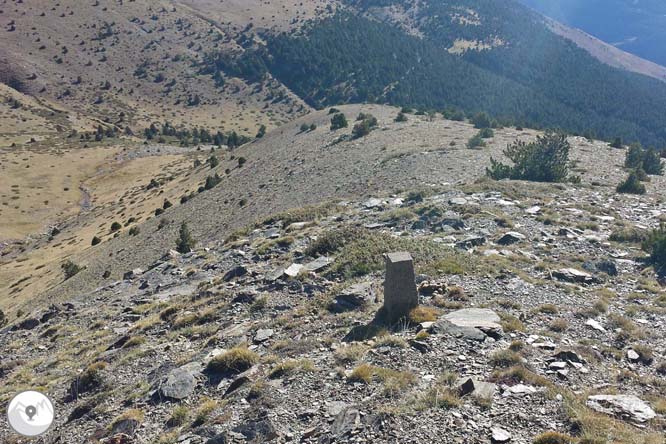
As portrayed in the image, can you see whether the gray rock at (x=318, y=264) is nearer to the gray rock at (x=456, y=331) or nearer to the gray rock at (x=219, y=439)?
the gray rock at (x=456, y=331)

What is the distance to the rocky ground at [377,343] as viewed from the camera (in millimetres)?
8234

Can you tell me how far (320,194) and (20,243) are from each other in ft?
131

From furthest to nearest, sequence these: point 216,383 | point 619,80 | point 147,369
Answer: point 619,80 → point 147,369 → point 216,383

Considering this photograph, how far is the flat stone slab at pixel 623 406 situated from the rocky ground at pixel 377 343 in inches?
1.2

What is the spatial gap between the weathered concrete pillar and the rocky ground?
1.52 ft

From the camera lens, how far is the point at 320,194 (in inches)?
1249

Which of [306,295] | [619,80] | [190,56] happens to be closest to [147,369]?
[306,295]

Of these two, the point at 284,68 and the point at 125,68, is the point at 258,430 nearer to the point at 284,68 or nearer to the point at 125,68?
the point at 125,68

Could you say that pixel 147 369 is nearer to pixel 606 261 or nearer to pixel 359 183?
pixel 606 261

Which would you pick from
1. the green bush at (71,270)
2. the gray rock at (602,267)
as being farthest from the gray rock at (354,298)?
the green bush at (71,270)
